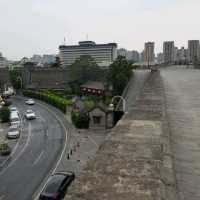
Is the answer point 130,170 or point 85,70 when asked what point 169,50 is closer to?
point 85,70

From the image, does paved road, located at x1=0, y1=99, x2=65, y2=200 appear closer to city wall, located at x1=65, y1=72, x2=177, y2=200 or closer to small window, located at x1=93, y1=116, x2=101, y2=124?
small window, located at x1=93, y1=116, x2=101, y2=124

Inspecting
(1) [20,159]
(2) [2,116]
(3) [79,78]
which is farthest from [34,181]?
(3) [79,78]

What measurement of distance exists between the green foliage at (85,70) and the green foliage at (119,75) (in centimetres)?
740

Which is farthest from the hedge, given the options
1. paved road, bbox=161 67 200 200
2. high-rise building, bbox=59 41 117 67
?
high-rise building, bbox=59 41 117 67

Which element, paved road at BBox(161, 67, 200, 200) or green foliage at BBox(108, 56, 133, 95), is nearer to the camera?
paved road at BBox(161, 67, 200, 200)

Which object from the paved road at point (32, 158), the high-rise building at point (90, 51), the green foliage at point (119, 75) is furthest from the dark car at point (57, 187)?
the high-rise building at point (90, 51)

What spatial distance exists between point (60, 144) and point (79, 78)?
107 ft

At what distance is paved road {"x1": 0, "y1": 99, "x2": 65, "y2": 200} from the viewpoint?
19031 millimetres

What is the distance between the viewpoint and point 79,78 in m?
60.9

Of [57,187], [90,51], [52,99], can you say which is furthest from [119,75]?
[90,51]

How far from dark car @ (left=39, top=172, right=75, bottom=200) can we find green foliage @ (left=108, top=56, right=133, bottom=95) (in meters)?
34.2

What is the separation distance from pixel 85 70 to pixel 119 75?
36.6 feet

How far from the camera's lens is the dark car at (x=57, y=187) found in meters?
16.0

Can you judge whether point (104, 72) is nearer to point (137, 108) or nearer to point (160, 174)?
point (137, 108)
